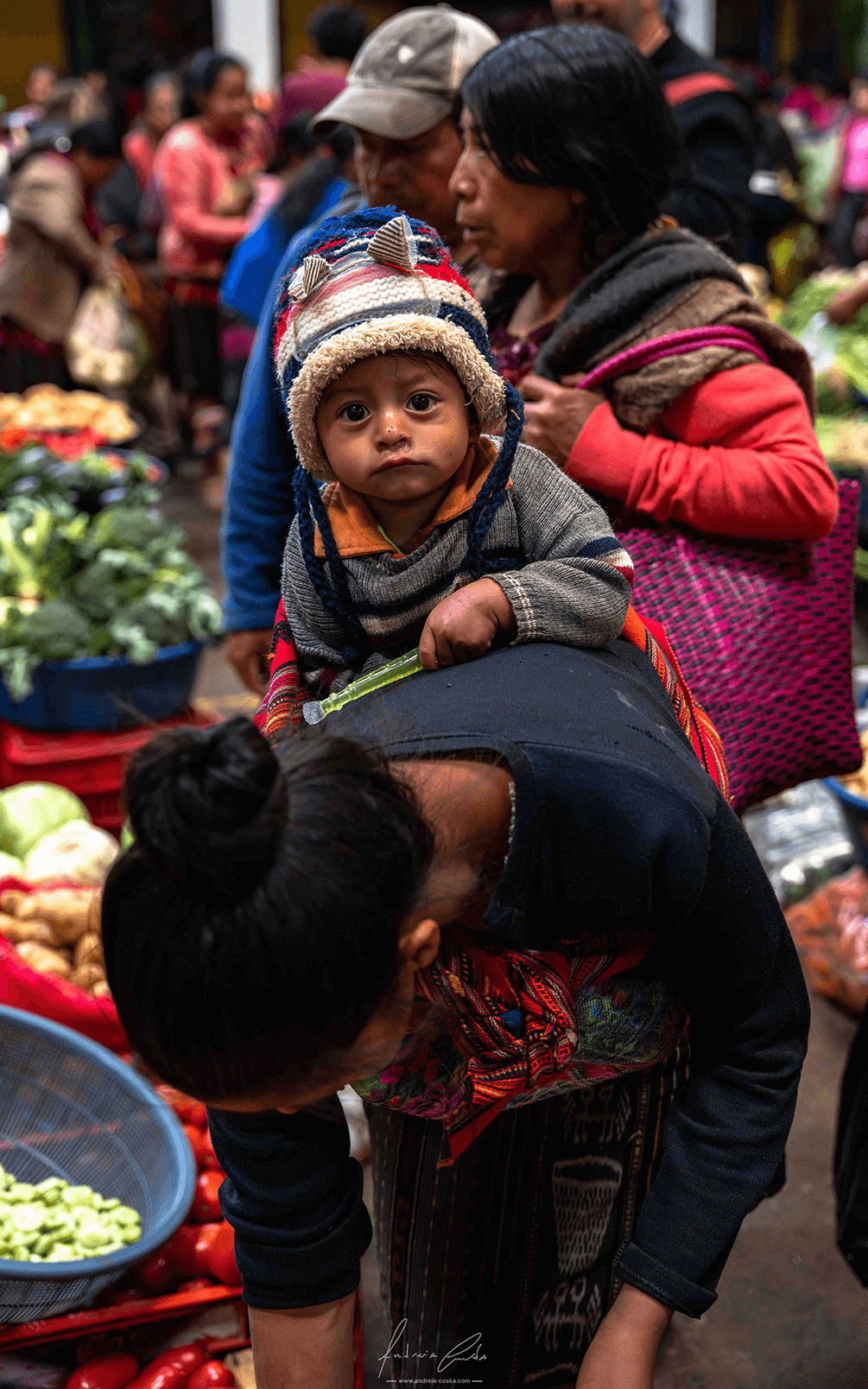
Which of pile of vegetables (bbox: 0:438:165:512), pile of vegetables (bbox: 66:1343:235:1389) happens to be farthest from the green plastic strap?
pile of vegetables (bbox: 0:438:165:512)

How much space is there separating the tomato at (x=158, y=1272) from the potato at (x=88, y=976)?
607 millimetres

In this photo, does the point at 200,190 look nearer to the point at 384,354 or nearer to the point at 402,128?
the point at 402,128

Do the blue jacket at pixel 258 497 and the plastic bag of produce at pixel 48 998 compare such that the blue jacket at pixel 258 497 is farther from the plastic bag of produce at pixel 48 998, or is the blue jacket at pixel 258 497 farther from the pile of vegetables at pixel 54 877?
the plastic bag of produce at pixel 48 998

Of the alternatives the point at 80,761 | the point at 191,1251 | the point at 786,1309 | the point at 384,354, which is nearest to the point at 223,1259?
the point at 191,1251

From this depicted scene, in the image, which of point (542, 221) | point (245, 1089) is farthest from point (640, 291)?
point (245, 1089)

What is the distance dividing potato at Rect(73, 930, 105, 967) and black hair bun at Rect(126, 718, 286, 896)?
1.51 meters

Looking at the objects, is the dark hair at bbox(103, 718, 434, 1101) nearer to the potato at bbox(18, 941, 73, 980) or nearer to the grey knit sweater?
the grey knit sweater

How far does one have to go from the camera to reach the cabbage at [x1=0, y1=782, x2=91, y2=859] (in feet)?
9.18

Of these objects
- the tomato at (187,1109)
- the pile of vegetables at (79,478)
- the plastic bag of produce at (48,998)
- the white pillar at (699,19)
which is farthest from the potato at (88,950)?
the white pillar at (699,19)

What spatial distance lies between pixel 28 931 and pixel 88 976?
16 centimetres

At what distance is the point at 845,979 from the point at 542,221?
1847mm

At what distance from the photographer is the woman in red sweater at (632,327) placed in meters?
1.43

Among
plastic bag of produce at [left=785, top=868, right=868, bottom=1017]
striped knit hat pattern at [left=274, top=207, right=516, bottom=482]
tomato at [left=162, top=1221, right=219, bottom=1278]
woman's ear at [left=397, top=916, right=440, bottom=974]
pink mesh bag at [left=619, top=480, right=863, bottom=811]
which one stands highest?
striped knit hat pattern at [left=274, top=207, right=516, bottom=482]

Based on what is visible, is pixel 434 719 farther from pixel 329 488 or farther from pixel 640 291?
pixel 640 291
